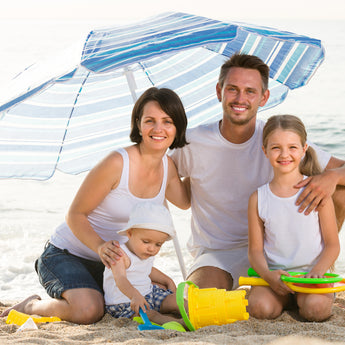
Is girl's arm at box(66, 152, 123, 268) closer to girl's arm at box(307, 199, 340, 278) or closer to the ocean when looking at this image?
the ocean

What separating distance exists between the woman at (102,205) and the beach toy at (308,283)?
756 mm

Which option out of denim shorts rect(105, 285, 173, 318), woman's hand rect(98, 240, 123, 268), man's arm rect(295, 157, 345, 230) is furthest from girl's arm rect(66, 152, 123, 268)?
man's arm rect(295, 157, 345, 230)

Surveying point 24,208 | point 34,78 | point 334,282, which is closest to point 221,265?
point 334,282

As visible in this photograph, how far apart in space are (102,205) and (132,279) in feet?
1.72

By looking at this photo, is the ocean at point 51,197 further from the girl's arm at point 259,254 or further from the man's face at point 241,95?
the girl's arm at point 259,254

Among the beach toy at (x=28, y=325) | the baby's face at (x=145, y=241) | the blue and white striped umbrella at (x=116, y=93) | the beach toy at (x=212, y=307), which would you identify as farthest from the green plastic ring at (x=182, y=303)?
the blue and white striped umbrella at (x=116, y=93)

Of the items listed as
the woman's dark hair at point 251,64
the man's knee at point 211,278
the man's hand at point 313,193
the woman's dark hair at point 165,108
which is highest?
the woman's dark hair at point 251,64

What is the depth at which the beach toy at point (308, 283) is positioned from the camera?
8.25 feet

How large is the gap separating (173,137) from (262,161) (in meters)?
0.70

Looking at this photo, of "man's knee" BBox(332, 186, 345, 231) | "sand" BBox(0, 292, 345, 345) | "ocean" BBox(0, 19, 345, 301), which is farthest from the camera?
"ocean" BBox(0, 19, 345, 301)

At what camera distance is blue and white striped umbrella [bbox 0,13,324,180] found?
312 centimetres

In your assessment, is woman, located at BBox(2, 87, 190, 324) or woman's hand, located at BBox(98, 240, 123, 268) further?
woman, located at BBox(2, 87, 190, 324)

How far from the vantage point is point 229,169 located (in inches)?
132

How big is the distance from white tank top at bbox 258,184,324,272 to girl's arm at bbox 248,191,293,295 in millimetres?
41
